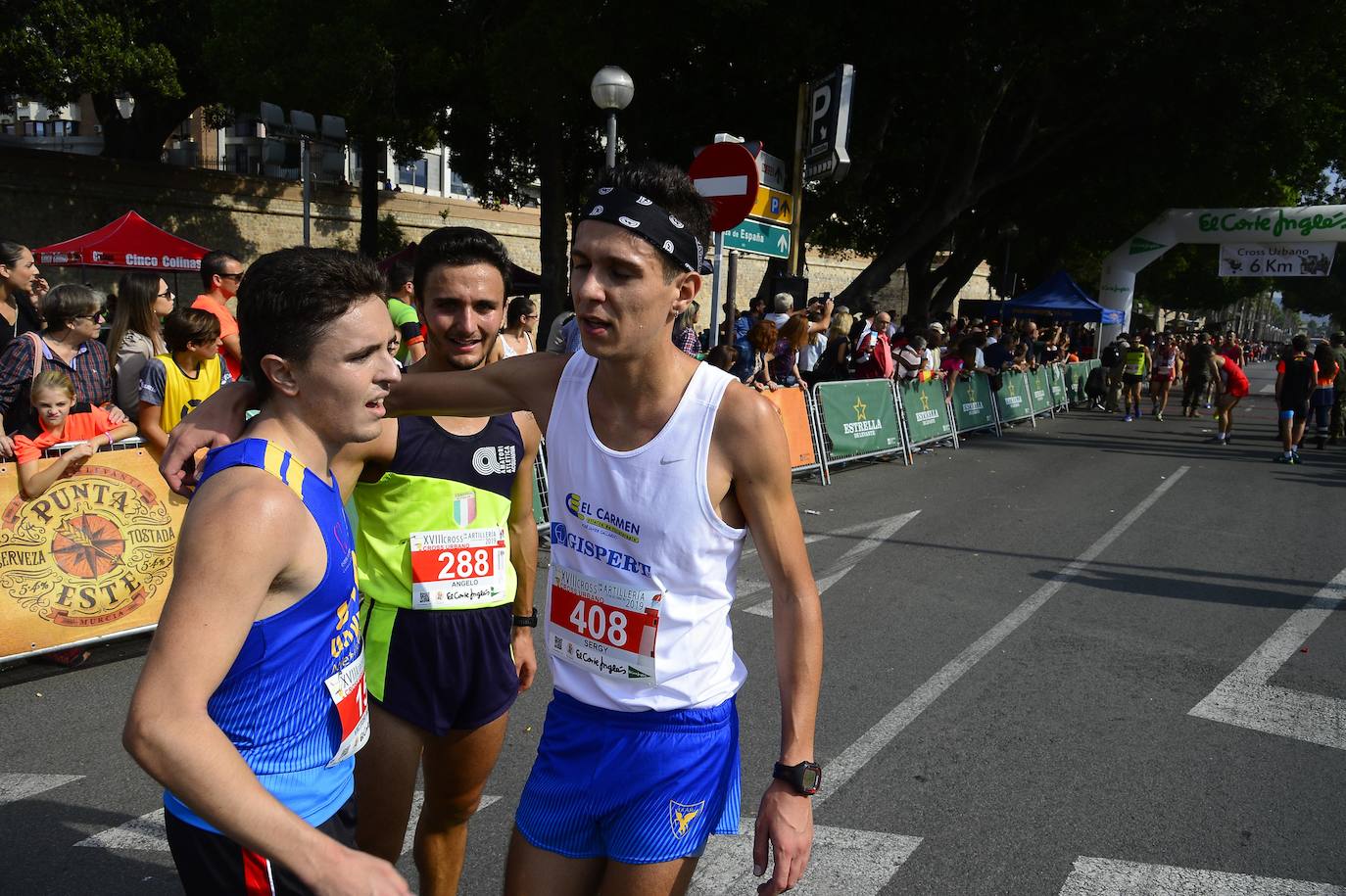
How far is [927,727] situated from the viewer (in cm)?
453

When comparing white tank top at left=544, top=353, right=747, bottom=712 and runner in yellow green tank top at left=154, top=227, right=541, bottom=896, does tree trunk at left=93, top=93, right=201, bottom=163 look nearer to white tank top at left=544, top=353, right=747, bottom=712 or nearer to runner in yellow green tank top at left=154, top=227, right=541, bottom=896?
runner in yellow green tank top at left=154, top=227, right=541, bottom=896

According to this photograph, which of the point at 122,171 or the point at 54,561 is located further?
the point at 122,171

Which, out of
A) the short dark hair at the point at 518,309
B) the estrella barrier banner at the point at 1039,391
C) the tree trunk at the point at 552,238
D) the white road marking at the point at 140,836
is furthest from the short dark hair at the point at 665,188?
the estrella barrier banner at the point at 1039,391

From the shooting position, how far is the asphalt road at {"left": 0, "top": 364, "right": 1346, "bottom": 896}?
11.1ft

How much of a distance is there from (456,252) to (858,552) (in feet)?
18.4

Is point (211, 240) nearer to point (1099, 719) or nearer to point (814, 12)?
point (814, 12)

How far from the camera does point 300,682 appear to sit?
1677mm

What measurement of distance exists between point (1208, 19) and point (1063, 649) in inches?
714

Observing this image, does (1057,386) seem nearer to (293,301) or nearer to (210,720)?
(293,301)

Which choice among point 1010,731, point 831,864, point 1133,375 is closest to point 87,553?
point 831,864

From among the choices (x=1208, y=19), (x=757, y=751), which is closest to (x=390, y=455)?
(x=757, y=751)

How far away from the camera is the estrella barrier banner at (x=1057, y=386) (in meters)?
20.9

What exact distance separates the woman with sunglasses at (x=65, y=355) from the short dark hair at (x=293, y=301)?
4.50 meters

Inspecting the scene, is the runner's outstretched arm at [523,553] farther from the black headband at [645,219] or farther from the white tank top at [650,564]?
the black headband at [645,219]
